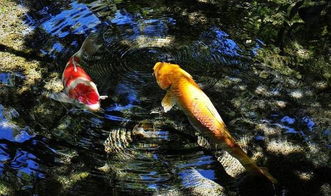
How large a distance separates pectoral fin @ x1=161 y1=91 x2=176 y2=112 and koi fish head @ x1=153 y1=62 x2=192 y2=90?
0.47ft

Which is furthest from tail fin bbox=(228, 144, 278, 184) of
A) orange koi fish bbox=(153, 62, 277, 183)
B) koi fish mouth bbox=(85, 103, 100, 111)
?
koi fish mouth bbox=(85, 103, 100, 111)

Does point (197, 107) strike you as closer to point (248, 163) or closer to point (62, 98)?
point (248, 163)

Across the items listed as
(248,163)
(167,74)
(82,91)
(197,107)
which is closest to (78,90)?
(82,91)

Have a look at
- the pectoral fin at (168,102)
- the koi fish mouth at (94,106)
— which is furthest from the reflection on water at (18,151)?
the pectoral fin at (168,102)

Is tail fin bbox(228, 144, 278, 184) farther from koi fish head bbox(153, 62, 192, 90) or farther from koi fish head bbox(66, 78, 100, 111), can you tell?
koi fish head bbox(66, 78, 100, 111)

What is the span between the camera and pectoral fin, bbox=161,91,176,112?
385cm

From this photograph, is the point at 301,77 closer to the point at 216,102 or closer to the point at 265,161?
the point at 216,102

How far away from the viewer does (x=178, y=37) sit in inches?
198

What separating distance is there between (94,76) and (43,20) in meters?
1.30

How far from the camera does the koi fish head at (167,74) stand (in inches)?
157

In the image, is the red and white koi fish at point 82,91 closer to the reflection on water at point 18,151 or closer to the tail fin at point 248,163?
the reflection on water at point 18,151

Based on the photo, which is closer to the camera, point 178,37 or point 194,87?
point 194,87

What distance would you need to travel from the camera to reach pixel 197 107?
3.62 m

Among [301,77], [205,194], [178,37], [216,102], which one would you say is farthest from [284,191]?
[178,37]
